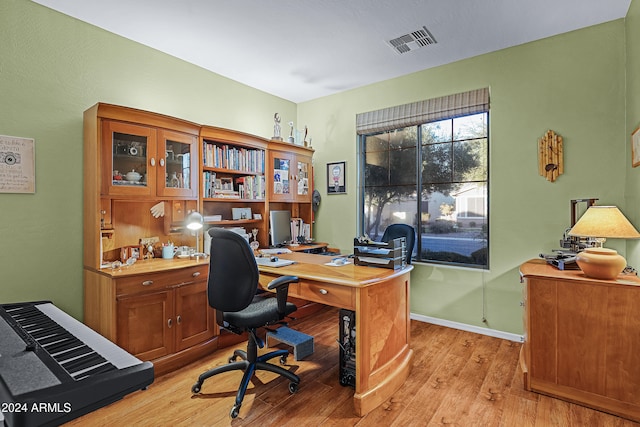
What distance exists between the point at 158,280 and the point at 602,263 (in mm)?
3153

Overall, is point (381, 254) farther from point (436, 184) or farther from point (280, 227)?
point (280, 227)

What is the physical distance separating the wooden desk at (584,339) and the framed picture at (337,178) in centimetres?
253

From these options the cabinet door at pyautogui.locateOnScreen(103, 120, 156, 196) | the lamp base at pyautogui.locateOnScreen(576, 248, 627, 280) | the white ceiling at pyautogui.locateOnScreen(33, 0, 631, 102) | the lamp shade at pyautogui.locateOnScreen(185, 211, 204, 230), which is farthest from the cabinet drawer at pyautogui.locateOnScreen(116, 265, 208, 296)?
the lamp base at pyautogui.locateOnScreen(576, 248, 627, 280)

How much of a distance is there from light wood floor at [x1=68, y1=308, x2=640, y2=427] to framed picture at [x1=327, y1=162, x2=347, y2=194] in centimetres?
229

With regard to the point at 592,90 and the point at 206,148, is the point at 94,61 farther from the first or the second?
the point at 592,90

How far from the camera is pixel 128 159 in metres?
2.73

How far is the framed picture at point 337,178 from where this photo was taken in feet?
14.6

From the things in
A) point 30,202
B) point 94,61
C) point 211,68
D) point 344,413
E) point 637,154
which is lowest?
point 344,413

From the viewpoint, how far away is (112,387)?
3.05 ft

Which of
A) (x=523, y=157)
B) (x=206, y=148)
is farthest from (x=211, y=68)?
(x=523, y=157)

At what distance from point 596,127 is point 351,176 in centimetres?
253

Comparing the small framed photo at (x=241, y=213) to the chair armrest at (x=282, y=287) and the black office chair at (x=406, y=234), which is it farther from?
the chair armrest at (x=282, y=287)

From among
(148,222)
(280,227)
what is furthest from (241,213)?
(148,222)

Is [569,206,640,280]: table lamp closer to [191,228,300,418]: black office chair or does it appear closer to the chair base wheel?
[191,228,300,418]: black office chair
